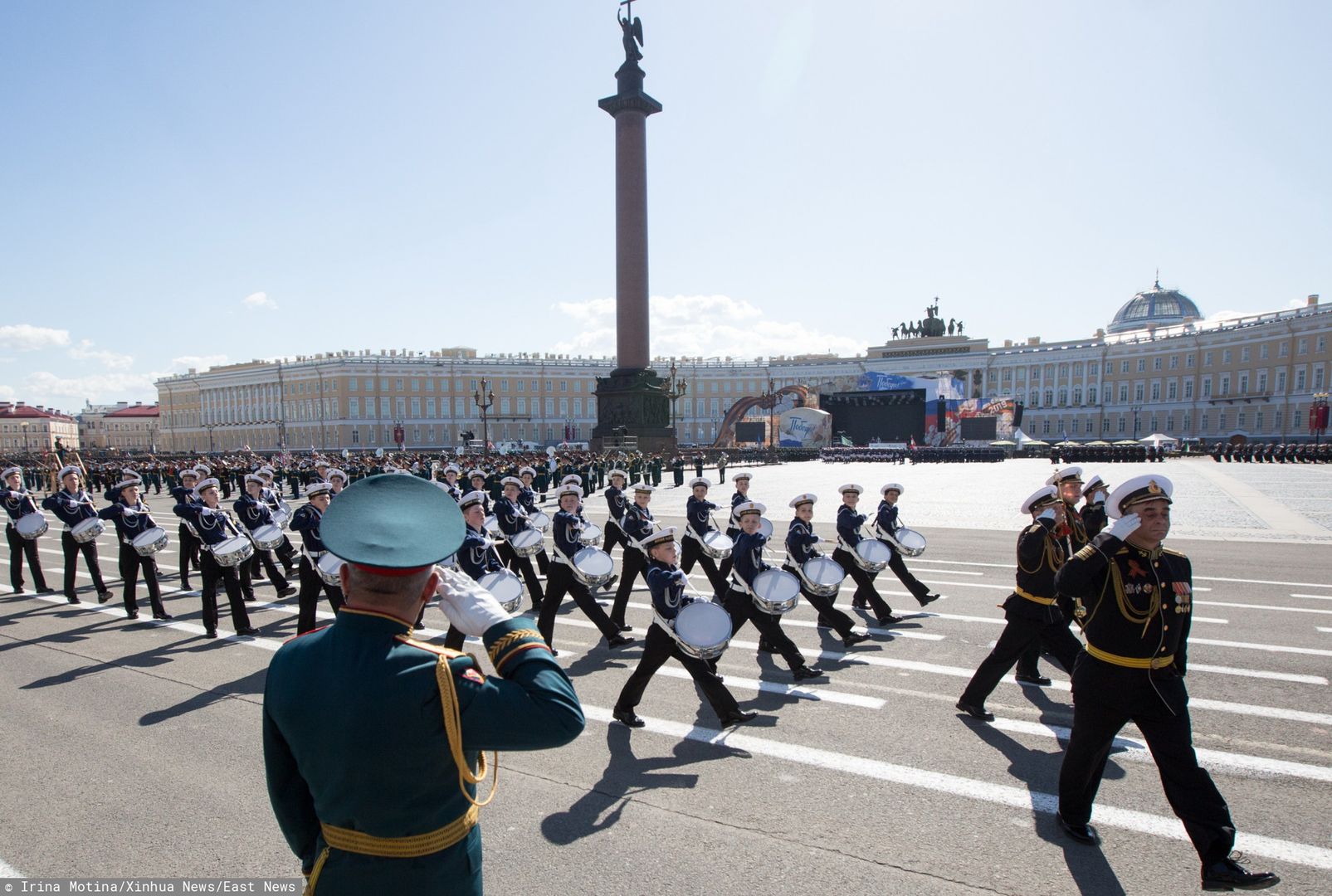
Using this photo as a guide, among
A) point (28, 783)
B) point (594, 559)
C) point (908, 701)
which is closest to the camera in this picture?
point (28, 783)

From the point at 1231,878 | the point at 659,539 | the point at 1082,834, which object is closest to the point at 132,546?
the point at 659,539

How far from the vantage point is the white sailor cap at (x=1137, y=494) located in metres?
4.14

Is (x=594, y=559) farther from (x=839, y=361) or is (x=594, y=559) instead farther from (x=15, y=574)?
(x=839, y=361)

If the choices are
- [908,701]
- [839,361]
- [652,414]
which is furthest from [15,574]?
[839,361]

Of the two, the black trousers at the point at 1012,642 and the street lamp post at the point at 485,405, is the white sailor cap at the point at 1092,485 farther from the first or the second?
the street lamp post at the point at 485,405

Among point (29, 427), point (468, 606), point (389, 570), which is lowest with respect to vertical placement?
point (29, 427)

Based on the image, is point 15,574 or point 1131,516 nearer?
point 1131,516

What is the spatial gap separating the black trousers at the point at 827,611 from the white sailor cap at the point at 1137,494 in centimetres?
408

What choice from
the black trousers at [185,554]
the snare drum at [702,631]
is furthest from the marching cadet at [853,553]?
the black trousers at [185,554]

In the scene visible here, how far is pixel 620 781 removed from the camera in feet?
16.8

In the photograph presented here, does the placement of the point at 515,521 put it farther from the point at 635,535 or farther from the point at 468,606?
the point at 468,606

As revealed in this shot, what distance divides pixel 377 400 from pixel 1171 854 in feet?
353

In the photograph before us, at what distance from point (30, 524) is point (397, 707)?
13.1 metres

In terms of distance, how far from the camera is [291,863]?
4.12 metres
